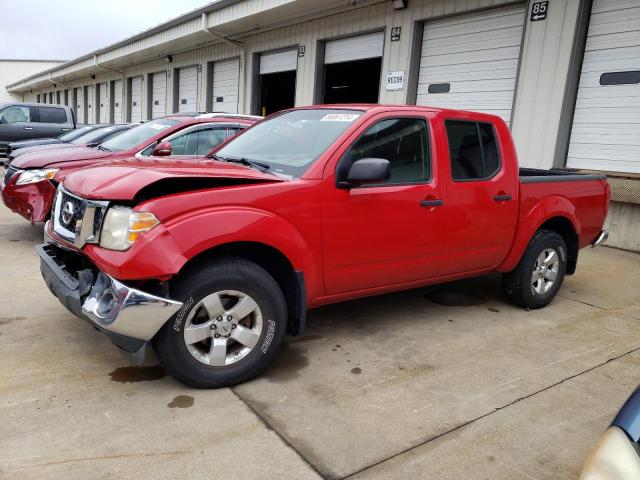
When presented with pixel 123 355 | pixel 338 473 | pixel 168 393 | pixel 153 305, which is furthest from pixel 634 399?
pixel 123 355

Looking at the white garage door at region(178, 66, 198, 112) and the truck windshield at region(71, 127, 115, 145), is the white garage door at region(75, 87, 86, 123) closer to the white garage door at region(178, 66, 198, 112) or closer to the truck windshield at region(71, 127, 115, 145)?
the white garage door at region(178, 66, 198, 112)

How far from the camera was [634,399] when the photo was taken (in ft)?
5.24

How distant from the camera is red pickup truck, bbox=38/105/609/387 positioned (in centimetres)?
290

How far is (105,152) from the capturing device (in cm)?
691

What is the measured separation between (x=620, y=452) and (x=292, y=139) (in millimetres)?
3030

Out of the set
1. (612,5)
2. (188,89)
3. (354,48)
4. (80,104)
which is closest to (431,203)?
(612,5)

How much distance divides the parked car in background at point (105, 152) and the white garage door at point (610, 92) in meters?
5.32

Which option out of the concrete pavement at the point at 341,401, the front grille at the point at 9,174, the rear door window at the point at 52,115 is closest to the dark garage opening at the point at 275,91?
the rear door window at the point at 52,115

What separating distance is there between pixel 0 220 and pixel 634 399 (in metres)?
8.81

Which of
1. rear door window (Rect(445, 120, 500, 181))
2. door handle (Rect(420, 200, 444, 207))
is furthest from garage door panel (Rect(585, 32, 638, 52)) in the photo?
door handle (Rect(420, 200, 444, 207))

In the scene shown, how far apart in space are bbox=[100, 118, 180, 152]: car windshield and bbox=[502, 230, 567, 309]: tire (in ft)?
15.9

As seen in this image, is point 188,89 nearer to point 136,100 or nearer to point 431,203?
point 136,100

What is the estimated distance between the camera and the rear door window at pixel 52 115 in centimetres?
1584

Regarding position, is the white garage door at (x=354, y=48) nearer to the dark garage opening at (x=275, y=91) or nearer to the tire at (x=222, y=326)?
the dark garage opening at (x=275, y=91)
